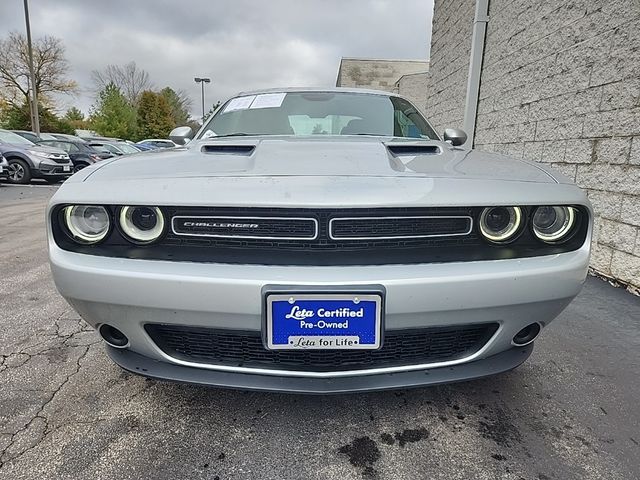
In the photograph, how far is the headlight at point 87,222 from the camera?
57.7 inches

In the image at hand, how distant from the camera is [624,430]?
1.67m

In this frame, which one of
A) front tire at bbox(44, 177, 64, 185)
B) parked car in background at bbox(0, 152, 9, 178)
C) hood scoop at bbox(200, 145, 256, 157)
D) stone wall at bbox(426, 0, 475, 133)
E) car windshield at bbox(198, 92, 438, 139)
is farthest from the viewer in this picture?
front tire at bbox(44, 177, 64, 185)

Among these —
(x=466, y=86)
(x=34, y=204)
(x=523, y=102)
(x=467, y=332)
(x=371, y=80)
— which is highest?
(x=371, y=80)

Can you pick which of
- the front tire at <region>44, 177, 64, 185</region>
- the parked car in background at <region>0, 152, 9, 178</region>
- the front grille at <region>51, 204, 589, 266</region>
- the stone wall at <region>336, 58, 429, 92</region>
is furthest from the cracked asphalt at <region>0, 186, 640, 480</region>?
the stone wall at <region>336, 58, 429, 92</region>

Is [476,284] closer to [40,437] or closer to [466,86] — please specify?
[40,437]

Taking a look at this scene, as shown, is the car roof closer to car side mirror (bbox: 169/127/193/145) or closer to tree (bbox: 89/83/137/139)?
car side mirror (bbox: 169/127/193/145)

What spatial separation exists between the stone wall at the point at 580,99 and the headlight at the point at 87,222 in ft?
11.3

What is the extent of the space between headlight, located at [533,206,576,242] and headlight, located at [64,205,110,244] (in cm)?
152

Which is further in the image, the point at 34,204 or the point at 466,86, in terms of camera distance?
the point at 34,204

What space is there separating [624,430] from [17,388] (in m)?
2.51

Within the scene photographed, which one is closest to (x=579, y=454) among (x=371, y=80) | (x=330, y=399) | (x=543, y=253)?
(x=543, y=253)

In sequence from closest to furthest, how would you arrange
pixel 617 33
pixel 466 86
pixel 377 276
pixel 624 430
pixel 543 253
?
pixel 377 276 → pixel 543 253 → pixel 624 430 → pixel 617 33 → pixel 466 86

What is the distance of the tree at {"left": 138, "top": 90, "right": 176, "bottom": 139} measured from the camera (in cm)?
4347

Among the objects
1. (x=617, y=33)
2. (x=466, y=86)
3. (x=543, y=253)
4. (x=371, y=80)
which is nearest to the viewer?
(x=543, y=253)
